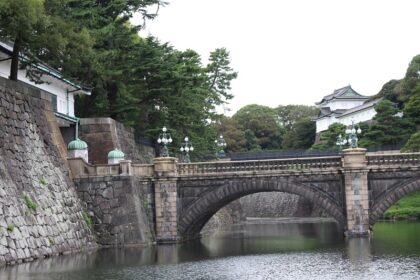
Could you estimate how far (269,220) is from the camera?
80062 mm

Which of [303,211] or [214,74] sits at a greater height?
[214,74]

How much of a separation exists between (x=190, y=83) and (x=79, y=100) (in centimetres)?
851

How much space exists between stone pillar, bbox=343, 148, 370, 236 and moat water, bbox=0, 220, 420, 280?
1197 mm

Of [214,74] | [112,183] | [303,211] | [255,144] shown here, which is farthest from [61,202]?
[255,144]

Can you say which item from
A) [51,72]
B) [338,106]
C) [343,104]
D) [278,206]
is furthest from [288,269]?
[343,104]

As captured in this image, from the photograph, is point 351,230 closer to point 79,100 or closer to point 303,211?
point 79,100

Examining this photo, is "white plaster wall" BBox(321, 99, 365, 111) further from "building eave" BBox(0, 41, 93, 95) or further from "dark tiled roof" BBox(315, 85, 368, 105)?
"building eave" BBox(0, 41, 93, 95)


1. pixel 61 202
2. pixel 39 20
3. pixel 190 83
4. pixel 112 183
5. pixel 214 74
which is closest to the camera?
pixel 39 20

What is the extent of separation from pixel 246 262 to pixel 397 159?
14.7 metres

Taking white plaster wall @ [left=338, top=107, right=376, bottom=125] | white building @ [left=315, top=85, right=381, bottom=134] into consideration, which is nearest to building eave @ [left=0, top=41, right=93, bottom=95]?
white plaster wall @ [left=338, top=107, right=376, bottom=125]

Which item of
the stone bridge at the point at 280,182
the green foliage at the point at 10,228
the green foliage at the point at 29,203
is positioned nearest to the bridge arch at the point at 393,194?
the stone bridge at the point at 280,182

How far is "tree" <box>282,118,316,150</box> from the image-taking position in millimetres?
113000

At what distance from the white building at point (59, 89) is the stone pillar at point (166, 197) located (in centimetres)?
613

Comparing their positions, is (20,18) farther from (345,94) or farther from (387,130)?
(345,94)
